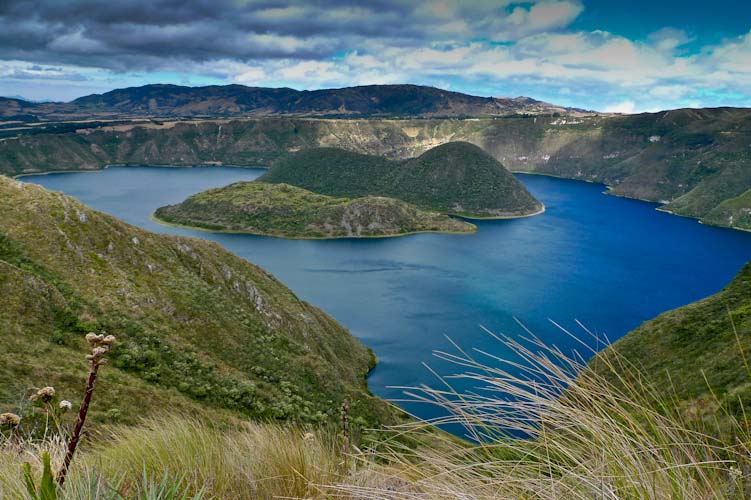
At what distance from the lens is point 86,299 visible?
29750mm

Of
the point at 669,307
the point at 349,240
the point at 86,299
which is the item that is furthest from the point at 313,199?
the point at 86,299

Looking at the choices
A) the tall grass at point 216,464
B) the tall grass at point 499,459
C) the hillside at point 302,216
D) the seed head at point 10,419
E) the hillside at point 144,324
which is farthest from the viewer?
the hillside at point 302,216

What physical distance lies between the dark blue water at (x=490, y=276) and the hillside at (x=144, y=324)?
1631 cm

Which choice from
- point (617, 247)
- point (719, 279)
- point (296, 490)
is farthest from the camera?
point (617, 247)

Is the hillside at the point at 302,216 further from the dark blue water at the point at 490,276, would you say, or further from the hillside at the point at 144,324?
the hillside at the point at 144,324

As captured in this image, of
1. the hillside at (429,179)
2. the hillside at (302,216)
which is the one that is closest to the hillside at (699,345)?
the hillside at (302,216)

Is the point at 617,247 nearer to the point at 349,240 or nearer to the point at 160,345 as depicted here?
the point at 349,240

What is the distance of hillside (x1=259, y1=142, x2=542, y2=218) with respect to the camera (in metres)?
166

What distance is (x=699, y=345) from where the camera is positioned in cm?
3756

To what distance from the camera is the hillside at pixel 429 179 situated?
16625 cm

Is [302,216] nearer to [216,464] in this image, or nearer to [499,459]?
[216,464]

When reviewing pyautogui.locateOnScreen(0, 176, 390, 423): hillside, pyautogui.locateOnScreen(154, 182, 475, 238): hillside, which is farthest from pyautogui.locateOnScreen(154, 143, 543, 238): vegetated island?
pyautogui.locateOnScreen(0, 176, 390, 423): hillside

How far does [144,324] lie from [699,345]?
40691 millimetres

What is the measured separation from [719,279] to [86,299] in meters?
108
